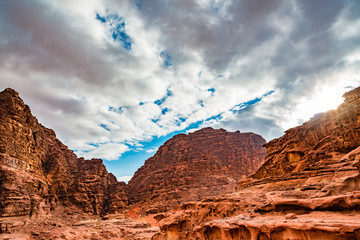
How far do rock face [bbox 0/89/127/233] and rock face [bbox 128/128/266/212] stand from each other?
552 inches

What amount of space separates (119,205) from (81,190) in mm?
13022

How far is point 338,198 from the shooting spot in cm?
705

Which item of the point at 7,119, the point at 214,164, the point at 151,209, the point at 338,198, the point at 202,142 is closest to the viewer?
the point at 338,198

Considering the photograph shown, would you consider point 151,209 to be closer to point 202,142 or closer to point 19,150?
A: point 19,150

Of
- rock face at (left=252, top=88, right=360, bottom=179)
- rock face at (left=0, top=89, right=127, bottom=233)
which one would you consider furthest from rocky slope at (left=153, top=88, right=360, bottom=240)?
rock face at (left=0, top=89, right=127, bottom=233)

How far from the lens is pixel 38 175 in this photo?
41.7 meters

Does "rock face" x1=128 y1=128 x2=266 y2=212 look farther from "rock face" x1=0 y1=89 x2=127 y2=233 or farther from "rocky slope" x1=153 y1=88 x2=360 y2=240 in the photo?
"rocky slope" x1=153 y1=88 x2=360 y2=240

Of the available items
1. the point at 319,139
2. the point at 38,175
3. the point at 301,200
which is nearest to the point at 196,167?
the point at 38,175

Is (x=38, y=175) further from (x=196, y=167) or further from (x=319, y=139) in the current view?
(x=196, y=167)

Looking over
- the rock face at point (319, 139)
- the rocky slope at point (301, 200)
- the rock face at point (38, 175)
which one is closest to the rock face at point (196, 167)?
the rock face at point (38, 175)

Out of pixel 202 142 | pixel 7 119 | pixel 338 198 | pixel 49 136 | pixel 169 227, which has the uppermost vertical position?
pixel 202 142

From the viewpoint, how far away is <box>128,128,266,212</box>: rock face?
68438mm

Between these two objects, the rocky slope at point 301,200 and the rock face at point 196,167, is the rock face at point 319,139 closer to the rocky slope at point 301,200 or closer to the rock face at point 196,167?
the rocky slope at point 301,200

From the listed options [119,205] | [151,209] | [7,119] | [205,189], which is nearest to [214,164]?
[205,189]
